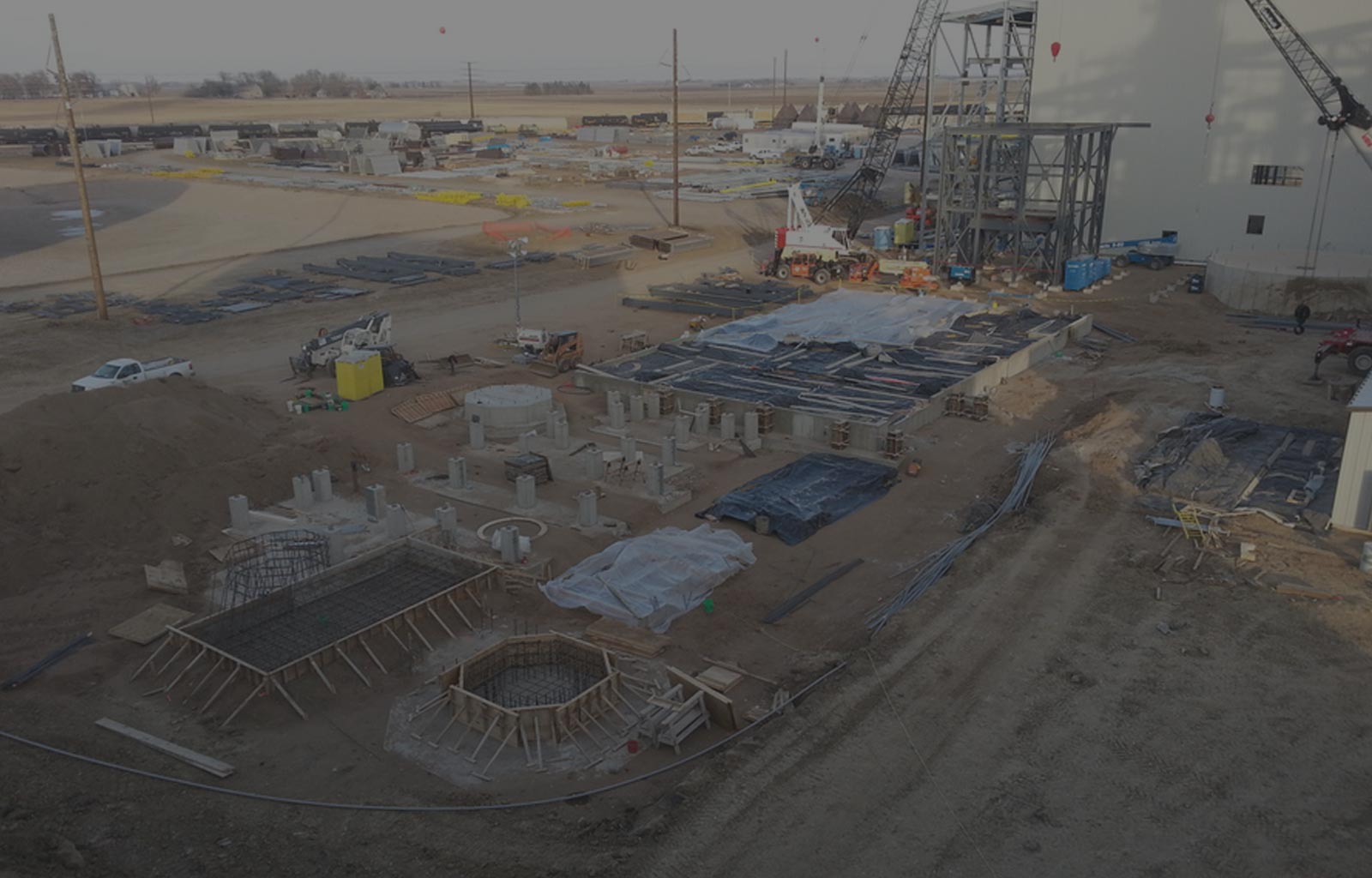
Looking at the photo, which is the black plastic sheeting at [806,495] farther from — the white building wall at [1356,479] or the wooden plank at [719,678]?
the white building wall at [1356,479]

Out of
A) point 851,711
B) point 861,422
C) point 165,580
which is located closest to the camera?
point 851,711

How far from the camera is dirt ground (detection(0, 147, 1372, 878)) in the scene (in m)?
10.6

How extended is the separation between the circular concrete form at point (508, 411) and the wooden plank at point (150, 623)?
9299 mm

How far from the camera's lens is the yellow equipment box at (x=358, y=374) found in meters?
26.4

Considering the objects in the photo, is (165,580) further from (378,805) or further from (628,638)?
(628,638)

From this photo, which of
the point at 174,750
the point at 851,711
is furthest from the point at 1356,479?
the point at 174,750

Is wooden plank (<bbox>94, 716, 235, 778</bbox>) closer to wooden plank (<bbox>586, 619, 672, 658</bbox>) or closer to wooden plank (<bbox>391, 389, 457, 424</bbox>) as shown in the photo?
wooden plank (<bbox>586, 619, 672, 658</bbox>)

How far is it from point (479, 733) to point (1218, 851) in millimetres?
8144

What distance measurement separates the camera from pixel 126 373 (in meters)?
26.3

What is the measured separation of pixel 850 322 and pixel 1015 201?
12872 millimetres

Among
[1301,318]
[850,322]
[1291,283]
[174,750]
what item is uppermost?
[1291,283]

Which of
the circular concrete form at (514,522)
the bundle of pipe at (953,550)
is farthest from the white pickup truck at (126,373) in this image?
the bundle of pipe at (953,550)

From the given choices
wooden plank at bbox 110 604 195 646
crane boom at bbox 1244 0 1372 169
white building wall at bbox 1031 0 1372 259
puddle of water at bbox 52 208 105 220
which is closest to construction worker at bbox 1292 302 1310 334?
crane boom at bbox 1244 0 1372 169

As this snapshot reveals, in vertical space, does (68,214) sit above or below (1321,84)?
below
